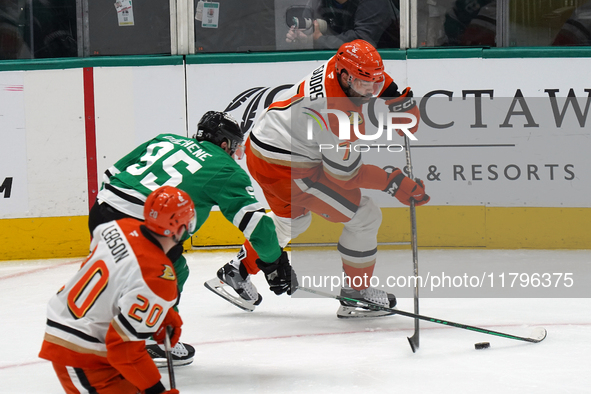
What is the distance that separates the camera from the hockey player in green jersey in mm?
2334

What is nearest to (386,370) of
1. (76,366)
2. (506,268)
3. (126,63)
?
(76,366)

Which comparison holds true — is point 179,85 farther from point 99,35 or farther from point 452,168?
point 452,168

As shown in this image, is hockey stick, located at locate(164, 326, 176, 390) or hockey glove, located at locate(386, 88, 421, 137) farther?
hockey glove, located at locate(386, 88, 421, 137)

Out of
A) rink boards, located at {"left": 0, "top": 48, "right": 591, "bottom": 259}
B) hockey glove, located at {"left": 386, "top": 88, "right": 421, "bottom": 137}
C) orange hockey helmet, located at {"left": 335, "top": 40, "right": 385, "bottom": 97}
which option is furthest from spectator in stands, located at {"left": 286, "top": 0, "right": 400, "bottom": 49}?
orange hockey helmet, located at {"left": 335, "top": 40, "right": 385, "bottom": 97}

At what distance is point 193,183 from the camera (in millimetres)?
2354

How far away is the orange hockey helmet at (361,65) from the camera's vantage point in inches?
106

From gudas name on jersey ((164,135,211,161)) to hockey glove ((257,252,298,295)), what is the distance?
61cm

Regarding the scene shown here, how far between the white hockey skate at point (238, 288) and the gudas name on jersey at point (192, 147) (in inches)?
36.6

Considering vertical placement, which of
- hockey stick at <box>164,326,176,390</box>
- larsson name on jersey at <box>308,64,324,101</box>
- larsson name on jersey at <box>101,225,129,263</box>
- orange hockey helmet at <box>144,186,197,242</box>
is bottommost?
hockey stick at <box>164,326,176,390</box>

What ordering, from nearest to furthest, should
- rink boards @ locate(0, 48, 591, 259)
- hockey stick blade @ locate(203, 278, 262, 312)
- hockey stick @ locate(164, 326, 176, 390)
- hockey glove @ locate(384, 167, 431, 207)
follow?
hockey stick @ locate(164, 326, 176, 390) → hockey glove @ locate(384, 167, 431, 207) → hockey stick blade @ locate(203, 278, 262, 312) → rink boards @ locate(0, 48, 591, 259)

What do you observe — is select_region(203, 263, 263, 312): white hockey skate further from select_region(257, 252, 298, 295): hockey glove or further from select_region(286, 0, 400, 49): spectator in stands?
select_region(286, 0, 400, 49): spectator in stands

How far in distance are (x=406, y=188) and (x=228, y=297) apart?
101cm

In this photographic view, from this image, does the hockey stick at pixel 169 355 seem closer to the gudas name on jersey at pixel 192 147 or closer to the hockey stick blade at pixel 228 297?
the gudas name on jersey at pixel 192 147

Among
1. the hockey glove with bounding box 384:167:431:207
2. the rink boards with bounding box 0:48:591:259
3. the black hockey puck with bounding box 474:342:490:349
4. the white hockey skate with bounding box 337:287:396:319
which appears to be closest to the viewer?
the black hockey puck with bounding box 474:342:490:349
